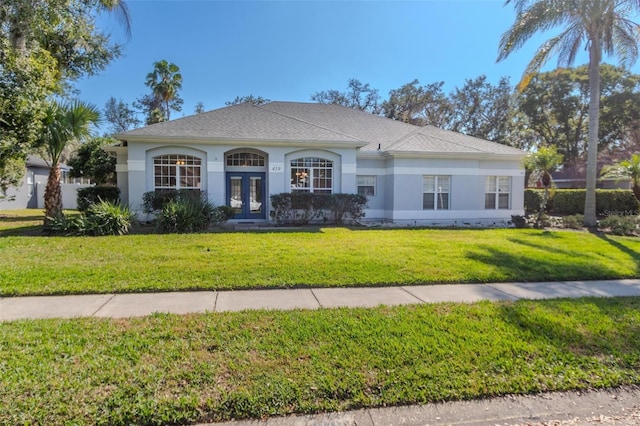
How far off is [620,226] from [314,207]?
12.3 meters

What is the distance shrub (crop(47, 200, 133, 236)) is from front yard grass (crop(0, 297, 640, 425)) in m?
7.96

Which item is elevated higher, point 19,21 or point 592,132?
point 19,21

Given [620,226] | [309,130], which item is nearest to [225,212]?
[309,130]

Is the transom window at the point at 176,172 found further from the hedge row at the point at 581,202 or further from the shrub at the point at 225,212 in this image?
the hedge row at the point at 581,202

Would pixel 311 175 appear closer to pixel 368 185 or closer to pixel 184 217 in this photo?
pixel 368 185

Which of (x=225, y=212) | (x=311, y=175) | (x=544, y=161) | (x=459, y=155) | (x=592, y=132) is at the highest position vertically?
(x=592, y=132)

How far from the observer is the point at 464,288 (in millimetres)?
6418

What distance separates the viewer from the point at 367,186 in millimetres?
17828

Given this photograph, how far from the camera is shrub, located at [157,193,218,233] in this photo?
40.0 feet

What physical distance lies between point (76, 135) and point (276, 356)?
13443 mm

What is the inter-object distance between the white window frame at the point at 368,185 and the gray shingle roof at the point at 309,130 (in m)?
1.51

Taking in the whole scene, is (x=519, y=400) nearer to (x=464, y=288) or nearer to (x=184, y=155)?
(x=464, y=288)

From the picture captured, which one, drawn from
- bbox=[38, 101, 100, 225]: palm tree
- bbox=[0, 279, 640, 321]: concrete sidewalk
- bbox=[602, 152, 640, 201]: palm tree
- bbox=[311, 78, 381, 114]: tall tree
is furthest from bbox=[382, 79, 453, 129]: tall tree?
bbox=[0, 279, 640, 321]: concrete sidewalk

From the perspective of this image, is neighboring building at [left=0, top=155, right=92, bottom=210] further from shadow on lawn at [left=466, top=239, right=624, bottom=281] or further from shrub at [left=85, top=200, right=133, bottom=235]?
shadow on lawn at [left=466, top=239, right=624, bottom=281]
